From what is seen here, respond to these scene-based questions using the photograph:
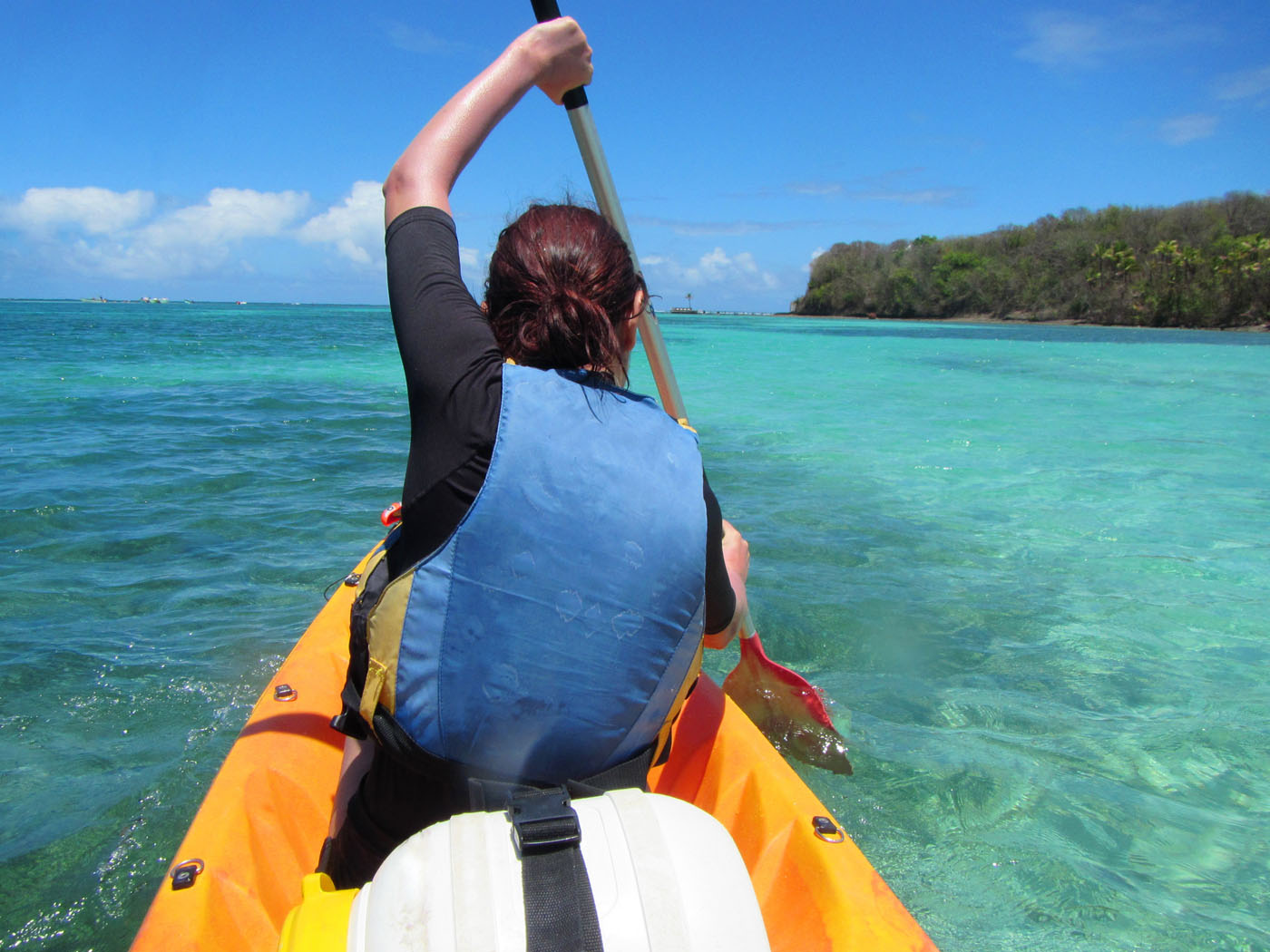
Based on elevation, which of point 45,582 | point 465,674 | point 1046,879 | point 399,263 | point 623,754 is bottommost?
point 1046,879

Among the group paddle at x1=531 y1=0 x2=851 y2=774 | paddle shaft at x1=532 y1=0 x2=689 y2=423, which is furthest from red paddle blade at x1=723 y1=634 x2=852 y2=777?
paddle shaft at x1=532 y1=0 x2=689 y2=423

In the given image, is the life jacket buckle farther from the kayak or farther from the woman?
the kayak

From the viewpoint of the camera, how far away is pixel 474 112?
4.37ft

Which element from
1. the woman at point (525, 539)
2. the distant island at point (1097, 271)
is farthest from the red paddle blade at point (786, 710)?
the distant island at point (1097, 271)

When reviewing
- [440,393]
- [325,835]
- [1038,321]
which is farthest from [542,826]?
[1038,321]

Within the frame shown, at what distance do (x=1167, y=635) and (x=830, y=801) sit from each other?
2.42 meters

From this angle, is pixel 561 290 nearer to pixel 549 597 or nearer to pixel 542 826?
pixel 549 597

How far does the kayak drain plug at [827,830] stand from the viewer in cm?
154

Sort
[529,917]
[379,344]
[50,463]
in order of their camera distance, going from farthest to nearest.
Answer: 1. [379,344]
2. [50,463]
3. [529,917]

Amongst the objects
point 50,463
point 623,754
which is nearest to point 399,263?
point 623,754

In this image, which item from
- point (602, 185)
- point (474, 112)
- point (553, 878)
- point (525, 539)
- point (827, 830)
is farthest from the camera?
point (602, 185)

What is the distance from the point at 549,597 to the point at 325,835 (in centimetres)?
108

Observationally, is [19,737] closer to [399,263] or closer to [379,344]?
[399,263]

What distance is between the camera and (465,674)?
3.56 feet
